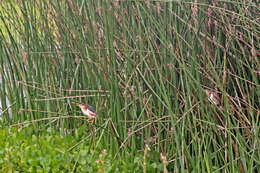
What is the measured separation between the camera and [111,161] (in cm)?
258

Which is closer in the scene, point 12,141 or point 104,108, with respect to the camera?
point 104,108

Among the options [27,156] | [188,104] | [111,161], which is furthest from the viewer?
[27,156]

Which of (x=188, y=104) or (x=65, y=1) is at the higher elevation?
(x=65, y=1)

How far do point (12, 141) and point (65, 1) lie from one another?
3.43ft

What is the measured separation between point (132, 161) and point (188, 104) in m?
0.51

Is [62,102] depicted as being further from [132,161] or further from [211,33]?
[211,33]

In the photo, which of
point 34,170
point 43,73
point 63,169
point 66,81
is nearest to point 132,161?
point 63,169

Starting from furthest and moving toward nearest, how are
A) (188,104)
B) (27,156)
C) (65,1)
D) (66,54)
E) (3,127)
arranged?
(3,127)
(66,54)
(65,1)
(27,156)
(188,104)

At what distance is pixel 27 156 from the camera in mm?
2783

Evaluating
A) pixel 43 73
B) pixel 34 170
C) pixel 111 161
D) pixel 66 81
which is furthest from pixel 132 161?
pixel 43 73

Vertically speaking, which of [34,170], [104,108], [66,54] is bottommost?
[34,170]

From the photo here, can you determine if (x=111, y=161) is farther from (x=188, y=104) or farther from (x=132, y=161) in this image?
(x=188, y=104)

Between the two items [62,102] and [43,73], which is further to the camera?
[43,73]

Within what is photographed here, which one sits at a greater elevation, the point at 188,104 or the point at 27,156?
the point at 188,104
